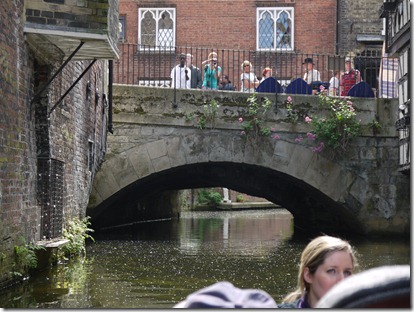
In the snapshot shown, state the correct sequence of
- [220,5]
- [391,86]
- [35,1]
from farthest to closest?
[220,5] < [391,86] < [35,1]

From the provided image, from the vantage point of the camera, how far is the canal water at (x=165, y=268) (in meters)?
8.35

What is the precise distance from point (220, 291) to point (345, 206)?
1512 centimetres

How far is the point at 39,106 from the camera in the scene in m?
10.5

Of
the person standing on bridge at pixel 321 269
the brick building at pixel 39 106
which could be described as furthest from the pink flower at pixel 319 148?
the person standing on bridge at pixel 321 269

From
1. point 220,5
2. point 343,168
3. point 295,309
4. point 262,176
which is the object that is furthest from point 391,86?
point 295,309

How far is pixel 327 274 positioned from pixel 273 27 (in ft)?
71.5

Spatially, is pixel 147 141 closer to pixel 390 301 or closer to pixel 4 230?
pixel 4 230

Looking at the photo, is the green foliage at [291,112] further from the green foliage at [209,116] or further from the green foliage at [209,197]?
the green foliage at [209,197]

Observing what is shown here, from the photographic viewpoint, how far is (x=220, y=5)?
2450cm

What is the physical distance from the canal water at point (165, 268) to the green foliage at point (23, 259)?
5.9 inches

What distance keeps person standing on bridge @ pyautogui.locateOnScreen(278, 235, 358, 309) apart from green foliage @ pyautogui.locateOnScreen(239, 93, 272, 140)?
13.2 meters

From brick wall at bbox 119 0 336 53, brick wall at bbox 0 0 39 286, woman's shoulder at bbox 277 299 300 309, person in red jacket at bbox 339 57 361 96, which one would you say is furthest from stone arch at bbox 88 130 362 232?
woman's shoulder at bbox 277 299 300 309

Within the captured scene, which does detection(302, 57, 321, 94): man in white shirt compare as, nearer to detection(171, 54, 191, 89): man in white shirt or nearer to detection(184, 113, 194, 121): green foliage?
detection(171, 54, 191, 89): man in white shirt

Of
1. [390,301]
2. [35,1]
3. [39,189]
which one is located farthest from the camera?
[39,189]
